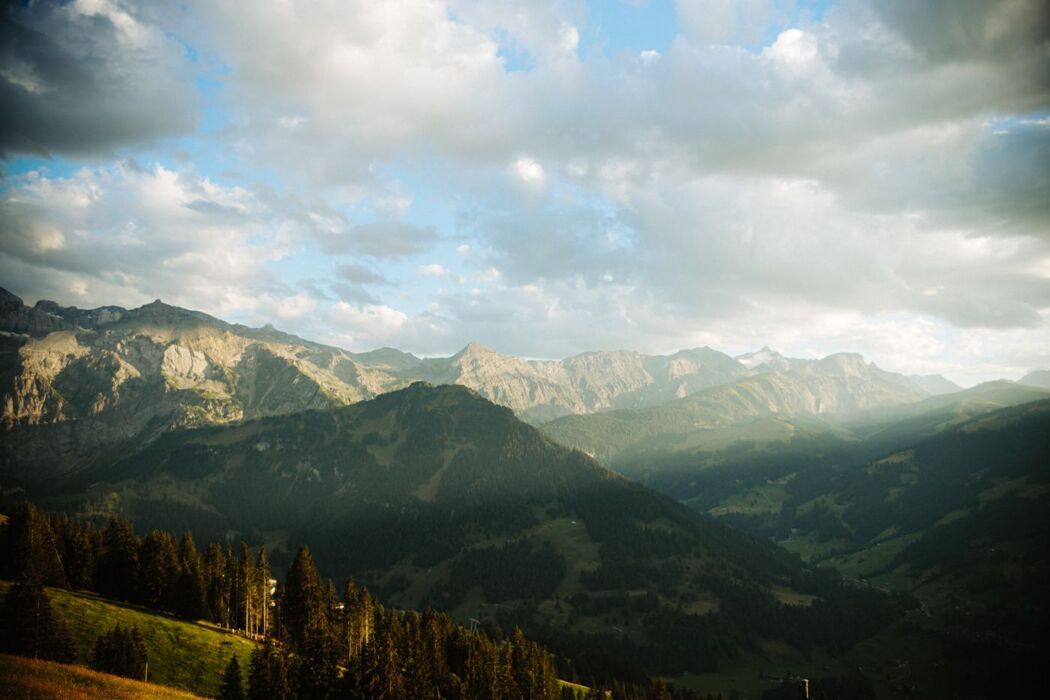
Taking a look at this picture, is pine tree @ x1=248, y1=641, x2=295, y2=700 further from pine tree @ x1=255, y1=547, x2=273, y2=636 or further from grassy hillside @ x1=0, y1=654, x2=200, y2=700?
pine tree @ x1=255, y1=547, x2=273, y2=636

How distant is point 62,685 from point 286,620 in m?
54.5

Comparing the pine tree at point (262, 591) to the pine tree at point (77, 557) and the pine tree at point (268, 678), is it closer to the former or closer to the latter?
the pine tree at point (77, 557)

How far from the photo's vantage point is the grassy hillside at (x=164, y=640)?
3073 inches

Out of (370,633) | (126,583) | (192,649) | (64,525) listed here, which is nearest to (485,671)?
(370,633)

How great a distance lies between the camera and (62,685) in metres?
49.8

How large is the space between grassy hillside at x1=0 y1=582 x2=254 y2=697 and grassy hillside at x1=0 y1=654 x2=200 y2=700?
68.1 ft

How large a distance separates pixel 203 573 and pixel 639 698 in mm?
108752

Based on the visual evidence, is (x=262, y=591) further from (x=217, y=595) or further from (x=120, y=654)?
(x=120, y=654)

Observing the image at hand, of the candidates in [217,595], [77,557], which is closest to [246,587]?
[217,595]

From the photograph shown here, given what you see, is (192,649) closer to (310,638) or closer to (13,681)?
(310,638)

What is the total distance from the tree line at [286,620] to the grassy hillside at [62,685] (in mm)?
14976

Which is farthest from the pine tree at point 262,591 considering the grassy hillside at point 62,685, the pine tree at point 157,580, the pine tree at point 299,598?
the grassy hillside at point 62,685

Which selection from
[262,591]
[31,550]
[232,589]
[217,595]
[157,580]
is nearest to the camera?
[31,550]

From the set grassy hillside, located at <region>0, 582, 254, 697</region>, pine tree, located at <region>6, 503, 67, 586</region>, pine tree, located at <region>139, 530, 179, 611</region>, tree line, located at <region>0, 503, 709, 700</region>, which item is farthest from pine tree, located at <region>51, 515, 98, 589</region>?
pine tree, located at <region>139, 530, 179, 611</region>
